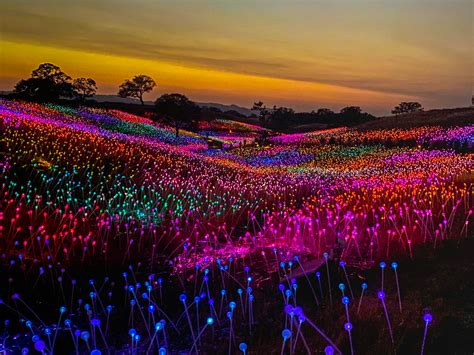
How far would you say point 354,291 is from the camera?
644 centimetres

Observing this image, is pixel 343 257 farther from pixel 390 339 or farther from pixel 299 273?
pixel 390 339

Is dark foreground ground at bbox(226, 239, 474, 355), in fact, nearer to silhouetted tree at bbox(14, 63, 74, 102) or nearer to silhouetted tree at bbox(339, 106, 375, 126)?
silhouetted tree at bbox(14, 63, 74, 102)

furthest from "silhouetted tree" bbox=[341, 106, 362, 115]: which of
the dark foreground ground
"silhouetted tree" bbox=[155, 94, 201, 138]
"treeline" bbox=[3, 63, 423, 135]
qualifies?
the dark foreground ground

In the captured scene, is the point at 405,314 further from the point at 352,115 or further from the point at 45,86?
the point at 352,115

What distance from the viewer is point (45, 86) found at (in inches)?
2048

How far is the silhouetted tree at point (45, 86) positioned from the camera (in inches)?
2029

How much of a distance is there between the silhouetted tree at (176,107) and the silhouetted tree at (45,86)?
15.3 m

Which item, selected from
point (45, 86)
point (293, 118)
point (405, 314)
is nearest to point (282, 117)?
point (293, 118)

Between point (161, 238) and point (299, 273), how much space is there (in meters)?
3.21

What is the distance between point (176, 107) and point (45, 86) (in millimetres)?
19584

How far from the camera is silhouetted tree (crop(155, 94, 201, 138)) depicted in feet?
133

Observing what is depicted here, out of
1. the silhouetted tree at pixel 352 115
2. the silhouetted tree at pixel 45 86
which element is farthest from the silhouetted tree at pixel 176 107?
the silhouetted tree at pixel 352 115

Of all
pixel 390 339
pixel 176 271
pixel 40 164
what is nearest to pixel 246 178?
pixel 40 164

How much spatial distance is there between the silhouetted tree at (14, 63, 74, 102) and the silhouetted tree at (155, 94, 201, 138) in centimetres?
1535
